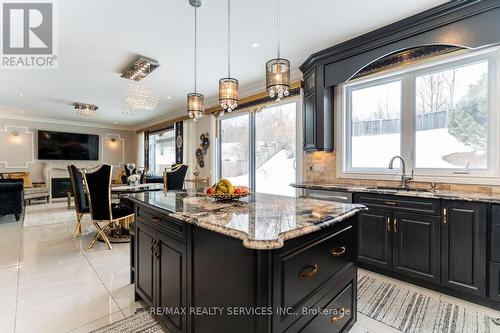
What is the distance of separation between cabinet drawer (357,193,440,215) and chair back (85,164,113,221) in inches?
132

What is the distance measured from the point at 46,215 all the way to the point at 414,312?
6.91 meters

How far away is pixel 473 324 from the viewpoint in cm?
184

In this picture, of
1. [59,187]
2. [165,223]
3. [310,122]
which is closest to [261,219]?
[165,223]

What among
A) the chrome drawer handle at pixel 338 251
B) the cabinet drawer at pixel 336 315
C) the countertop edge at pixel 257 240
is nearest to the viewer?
the countertop edge at pixel 257 240

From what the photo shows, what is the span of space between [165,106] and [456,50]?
225 inches

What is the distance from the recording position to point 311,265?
48.6 inches

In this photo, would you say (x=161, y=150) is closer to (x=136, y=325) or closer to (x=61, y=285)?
(x=61, y=285)

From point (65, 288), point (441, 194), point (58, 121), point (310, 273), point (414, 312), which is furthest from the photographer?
point (58, 121)

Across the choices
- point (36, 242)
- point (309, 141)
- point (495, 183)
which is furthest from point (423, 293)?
point (36, 242)

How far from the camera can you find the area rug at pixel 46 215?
485 cm

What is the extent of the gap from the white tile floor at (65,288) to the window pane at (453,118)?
1.44 metres

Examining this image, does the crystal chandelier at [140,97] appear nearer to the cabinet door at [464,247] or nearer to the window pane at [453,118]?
the window pane at [453,118]

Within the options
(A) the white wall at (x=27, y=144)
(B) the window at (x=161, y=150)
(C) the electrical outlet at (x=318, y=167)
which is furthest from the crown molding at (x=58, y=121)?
(C) the electrical outlet at (x=318, y=167)

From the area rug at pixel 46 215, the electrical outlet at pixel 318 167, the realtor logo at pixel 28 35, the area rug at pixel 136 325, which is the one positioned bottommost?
the area rug at pixel 136 325
